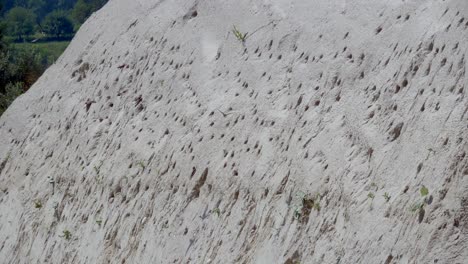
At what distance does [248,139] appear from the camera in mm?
8055

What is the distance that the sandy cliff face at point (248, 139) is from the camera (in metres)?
6.35

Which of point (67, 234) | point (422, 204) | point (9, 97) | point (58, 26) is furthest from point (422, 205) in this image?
point (58, 26)

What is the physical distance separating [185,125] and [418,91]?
299 centimetres

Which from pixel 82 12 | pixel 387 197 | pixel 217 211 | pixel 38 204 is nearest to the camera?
pixel 387 197

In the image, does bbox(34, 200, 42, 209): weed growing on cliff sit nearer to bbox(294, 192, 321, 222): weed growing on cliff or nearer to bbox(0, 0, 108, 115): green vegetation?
bbox(294, 192, 321, 222): weed growing on cliff

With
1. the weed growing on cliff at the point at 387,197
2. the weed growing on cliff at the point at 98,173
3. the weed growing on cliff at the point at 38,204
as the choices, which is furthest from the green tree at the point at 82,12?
the weed growing on cliff at the point at 387,197

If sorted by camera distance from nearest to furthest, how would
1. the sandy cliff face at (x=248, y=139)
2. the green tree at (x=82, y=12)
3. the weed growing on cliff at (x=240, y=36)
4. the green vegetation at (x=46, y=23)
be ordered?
1. the sandy cliff face at (x=248, y=139)
2. the weed growing on cliff at (x=240, y=36)
3. the green vegetation at (x=46, y=23)
4. the green tree at (x=82, y=12)

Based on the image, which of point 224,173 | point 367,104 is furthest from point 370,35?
point 224,173

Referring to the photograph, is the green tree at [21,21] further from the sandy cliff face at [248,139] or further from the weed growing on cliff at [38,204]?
the weed growing on cliff at [38,204]

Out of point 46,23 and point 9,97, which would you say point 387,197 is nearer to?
point 9,97

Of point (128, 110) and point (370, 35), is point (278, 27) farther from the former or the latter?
point (128, 110)

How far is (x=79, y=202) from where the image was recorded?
Answer: 9.91m

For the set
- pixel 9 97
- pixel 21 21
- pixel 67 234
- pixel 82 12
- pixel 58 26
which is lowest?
pixel 58 26

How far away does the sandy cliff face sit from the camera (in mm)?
6352
